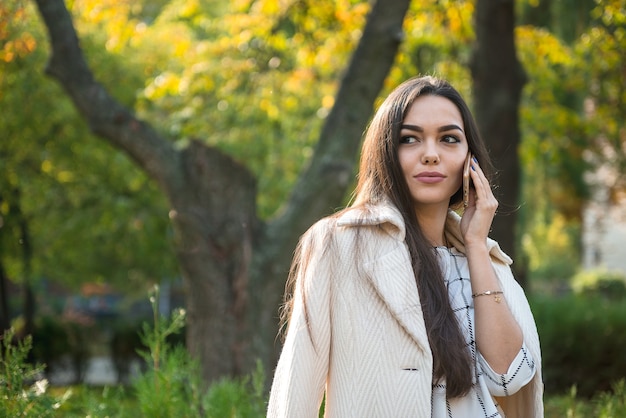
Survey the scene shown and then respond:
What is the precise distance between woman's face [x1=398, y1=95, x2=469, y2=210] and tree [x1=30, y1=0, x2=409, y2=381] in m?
3.89

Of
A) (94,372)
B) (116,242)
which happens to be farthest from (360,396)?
(94,372)

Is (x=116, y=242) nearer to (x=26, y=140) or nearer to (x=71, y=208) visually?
(x=71, y=208)

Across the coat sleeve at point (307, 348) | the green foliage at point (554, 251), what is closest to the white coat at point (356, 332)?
the coat sleeve at point (307, 348)

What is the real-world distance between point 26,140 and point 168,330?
11.5m

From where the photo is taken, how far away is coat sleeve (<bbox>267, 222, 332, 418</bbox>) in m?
2.71

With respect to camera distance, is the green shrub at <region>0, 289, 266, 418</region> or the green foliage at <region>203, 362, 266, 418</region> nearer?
the green shrub at <region>0, 289, 266, 418</region>

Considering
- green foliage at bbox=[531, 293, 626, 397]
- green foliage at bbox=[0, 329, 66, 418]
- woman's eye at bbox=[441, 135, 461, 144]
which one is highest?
woman's eye at bbox=[441, 135, 461, 144]

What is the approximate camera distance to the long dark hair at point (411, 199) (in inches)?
111

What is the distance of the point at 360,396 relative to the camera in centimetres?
273

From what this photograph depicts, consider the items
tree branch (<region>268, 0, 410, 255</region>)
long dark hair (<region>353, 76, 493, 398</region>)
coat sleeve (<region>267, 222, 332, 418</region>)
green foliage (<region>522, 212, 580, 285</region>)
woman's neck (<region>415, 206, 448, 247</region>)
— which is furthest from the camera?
green foliage (<region>522, 212, 580, 285</region>)

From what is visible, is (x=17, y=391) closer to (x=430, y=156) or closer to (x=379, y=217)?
(x=379, y=217)

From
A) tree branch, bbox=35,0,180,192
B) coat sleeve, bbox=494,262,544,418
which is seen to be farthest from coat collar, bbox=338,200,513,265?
tree branch, bbox=35,0,180,192

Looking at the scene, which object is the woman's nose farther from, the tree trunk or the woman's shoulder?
the tree trunk

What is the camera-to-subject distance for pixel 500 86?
10.3 meters
